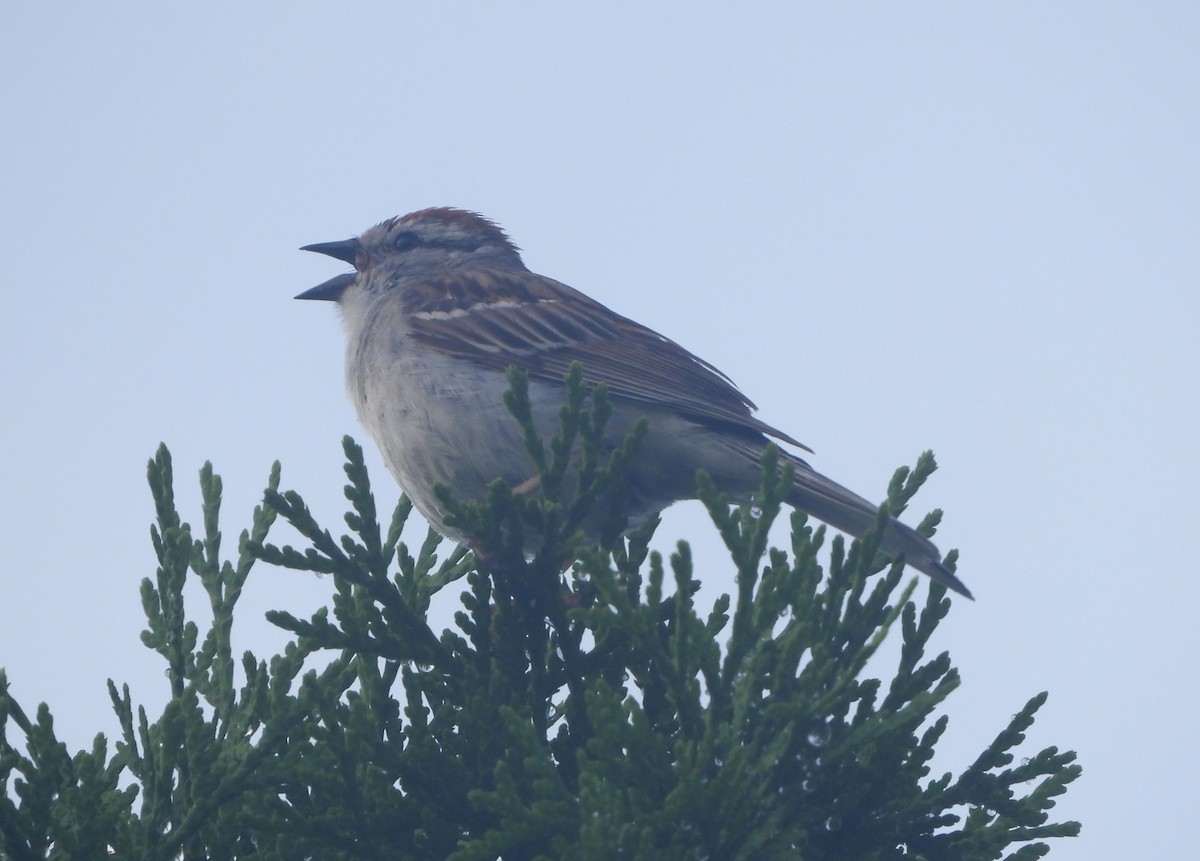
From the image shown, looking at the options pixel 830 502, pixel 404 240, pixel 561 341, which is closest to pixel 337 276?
pixel 404 240

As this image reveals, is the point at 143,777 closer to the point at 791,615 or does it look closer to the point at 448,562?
the point at 448,562

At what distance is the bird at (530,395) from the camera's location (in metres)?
4.77

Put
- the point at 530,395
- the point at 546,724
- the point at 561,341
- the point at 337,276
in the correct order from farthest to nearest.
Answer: the point at 337,276
the point at 561,341
the point at 530,395
the point at 546,724

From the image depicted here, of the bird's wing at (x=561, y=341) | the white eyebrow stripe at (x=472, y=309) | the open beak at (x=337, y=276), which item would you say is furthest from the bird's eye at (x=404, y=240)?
the white eyebrow stripe at (x=472, y=309)

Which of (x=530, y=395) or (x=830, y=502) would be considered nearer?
(x=830, y=502)

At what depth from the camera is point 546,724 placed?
3.46 meters

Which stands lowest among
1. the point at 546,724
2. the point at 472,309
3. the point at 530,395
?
the point at 546,724

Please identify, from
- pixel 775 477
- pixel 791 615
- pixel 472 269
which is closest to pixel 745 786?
pixel 791 615

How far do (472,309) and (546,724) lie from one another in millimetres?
2716

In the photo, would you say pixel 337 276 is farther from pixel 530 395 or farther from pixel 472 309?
pixel 530 395

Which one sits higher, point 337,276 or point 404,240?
point 404,240

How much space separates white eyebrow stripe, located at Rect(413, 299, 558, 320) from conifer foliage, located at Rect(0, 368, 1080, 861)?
79.9 inches

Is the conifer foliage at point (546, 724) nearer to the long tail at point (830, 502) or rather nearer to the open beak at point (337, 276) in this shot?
the long tail at point (830, 502)

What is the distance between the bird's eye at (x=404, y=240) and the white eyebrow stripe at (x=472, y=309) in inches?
47.2
